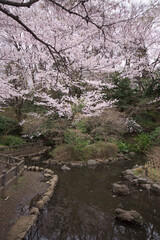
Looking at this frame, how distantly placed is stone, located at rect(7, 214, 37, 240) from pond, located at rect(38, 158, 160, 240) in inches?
12.4

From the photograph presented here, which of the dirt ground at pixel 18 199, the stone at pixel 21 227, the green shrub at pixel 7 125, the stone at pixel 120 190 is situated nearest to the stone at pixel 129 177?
the stone at pixel 120 190

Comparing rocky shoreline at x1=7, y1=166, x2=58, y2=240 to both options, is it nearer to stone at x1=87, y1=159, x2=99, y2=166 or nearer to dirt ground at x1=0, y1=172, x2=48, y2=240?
dirt ground at x1=0, y1=172, x2=48, y2=240

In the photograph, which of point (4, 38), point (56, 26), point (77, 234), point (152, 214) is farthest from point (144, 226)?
point (4, 38)

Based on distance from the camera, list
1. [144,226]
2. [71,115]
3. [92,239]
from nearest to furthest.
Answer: [92,239], [144,226], [71,115]

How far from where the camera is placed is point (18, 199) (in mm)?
4668

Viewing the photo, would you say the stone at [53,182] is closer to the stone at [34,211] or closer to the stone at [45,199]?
the stone at [45,199]

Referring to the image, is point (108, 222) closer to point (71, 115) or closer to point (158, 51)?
point (71, 115)

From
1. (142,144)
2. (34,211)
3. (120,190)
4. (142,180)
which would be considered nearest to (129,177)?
(142,180)

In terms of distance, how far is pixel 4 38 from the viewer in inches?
462

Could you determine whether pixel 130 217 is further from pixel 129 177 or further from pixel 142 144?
pixel 142 144

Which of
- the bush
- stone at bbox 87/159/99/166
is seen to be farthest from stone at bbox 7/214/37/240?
the bush

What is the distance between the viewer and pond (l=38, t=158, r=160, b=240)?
140 inches

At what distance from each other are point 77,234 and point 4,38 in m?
13.0

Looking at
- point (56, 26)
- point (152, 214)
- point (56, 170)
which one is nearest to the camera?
point (152, 214)
